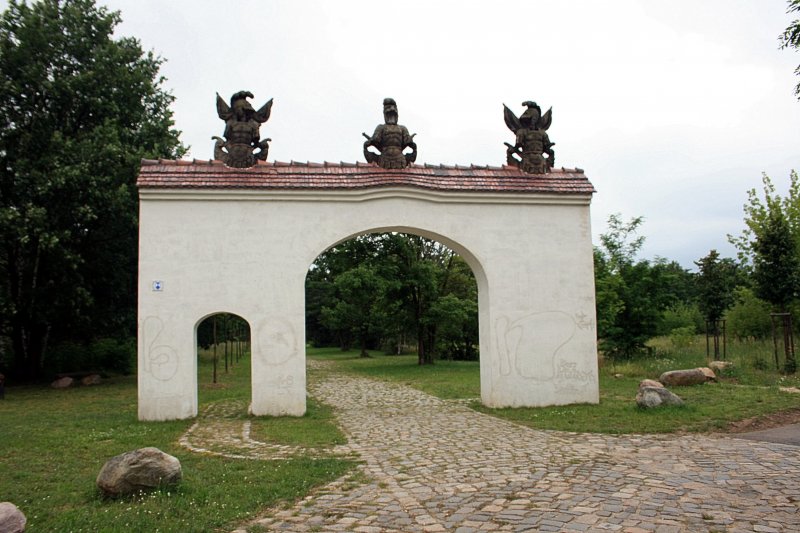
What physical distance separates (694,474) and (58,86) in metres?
19.9

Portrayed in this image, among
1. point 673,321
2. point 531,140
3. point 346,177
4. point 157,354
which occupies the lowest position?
point 157,354

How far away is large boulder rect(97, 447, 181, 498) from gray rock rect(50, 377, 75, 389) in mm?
15194

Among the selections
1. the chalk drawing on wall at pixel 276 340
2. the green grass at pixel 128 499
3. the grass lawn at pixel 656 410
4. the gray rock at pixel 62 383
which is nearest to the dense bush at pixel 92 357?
the gray rock at pixel 62 383

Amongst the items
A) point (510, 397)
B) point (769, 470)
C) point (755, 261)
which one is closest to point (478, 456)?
point (769, 470)

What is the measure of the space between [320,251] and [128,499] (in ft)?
22.1

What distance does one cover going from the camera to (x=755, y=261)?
62.4ft

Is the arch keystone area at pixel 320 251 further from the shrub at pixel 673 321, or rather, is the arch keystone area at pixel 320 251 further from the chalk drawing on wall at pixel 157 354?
the shrub at pixel 673 321

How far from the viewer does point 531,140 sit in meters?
13.2

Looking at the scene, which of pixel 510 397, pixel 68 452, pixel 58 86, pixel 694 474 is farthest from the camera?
pixel 58 86

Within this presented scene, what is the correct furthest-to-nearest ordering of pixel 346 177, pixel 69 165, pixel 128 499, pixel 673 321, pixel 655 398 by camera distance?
pixel 673 321 → pixel 69 165 → pixel 346 177 → pixel 655 398 → pixel 128 499

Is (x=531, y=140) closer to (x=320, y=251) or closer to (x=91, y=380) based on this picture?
(x=320, y=251)

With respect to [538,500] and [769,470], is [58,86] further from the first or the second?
[769,470]

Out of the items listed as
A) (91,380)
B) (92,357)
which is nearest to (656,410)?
(91,380)

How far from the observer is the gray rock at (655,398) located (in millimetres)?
11000
